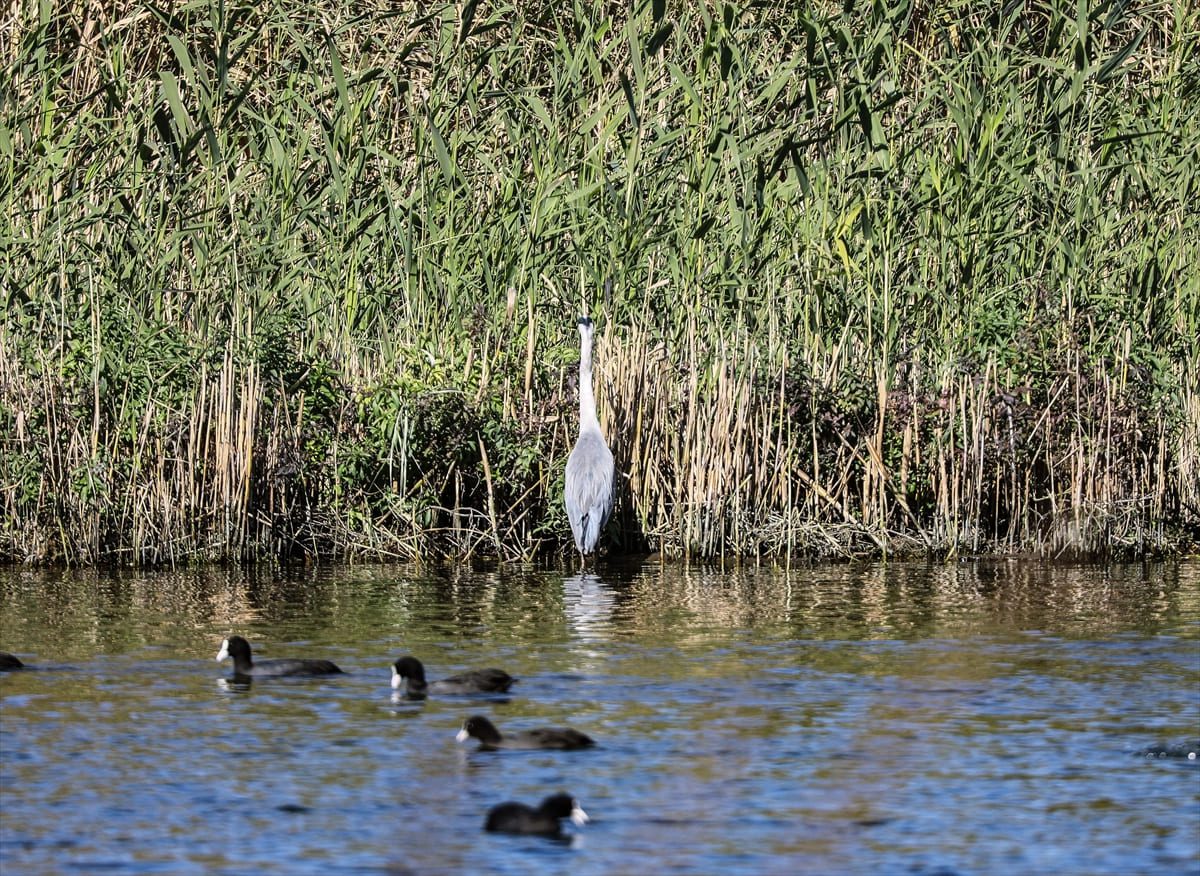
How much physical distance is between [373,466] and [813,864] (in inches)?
268

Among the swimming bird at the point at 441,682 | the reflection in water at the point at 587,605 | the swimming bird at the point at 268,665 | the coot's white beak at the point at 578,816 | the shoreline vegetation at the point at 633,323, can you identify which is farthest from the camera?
the shoreline vegetation at the point at 633,323

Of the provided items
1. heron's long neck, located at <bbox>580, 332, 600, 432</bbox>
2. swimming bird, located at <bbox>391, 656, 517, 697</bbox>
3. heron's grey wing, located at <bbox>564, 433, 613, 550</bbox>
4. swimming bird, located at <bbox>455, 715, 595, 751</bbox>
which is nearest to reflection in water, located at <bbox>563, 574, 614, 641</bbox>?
heron's grey wing, located at <bbox>564, 433, 613, 550</bbox>

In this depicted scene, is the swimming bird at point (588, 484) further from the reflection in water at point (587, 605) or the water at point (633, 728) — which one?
the water at point (633, 728)

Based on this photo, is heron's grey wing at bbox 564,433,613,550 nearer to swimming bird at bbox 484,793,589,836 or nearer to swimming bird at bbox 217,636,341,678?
swimming bird at bbox 217,636,341,678

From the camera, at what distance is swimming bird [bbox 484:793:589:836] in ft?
18.9

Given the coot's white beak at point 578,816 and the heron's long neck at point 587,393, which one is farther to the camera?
the heron's long neck at point 587,393

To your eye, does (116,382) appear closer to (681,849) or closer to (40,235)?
(40,235)

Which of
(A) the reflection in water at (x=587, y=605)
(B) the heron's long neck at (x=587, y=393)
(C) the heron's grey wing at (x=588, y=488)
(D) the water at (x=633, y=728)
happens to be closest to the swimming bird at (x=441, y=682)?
(D) the water at (x=633, y=728)

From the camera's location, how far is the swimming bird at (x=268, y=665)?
8.09 metres

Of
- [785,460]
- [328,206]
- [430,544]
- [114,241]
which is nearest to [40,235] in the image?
[114,241]

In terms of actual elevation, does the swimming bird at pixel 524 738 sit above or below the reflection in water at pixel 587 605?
below

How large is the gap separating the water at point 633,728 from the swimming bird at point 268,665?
0.08 metres

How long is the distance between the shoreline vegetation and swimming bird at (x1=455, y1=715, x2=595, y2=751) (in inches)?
192

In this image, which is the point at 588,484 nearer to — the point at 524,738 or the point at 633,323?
the point at 633,323
